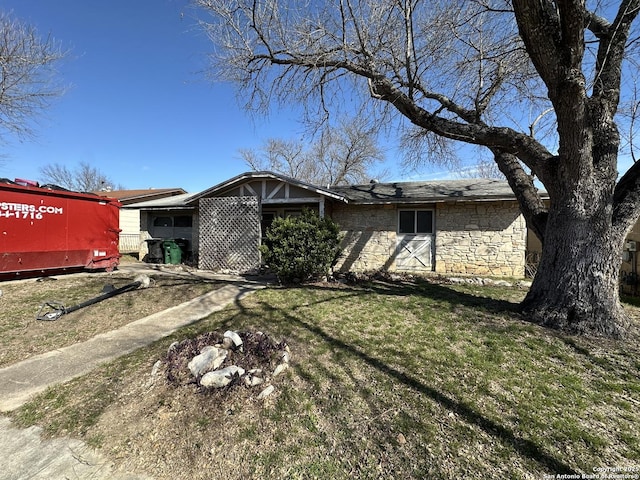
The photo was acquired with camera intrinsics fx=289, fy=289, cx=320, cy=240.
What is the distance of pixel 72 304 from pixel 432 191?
34.6 ft

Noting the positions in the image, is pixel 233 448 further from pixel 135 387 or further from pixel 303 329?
pixel 303 329

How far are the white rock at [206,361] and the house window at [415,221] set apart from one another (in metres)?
8.33

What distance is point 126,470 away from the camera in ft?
6.59

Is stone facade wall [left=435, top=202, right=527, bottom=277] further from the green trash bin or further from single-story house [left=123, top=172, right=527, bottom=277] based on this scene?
the green trash bin

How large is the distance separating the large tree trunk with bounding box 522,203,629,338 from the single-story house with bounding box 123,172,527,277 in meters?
4.77

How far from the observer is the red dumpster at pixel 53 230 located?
272 inches

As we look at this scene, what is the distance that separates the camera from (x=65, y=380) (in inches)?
123

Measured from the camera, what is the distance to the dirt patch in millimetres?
4117

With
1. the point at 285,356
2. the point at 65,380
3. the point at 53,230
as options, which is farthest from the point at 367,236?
the point at 53,230

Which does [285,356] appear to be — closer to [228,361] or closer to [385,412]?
[228,361]

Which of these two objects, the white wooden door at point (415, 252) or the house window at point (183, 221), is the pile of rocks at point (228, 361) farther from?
the house window at point (183, 221)

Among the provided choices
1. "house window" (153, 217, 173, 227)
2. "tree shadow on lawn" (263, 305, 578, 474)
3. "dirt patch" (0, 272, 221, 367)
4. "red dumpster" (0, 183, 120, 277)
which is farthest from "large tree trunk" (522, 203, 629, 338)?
"house window" (153, 217, 173, 227)

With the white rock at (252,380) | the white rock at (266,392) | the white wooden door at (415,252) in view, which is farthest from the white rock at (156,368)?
the white wooden door at (415,252)

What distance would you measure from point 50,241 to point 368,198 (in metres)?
9.30
